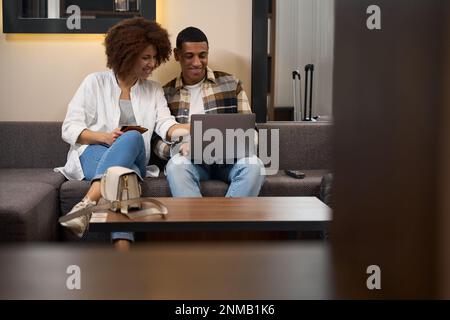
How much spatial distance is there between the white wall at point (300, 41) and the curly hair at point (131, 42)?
51.5 inches

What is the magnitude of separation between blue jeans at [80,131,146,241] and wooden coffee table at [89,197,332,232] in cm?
32

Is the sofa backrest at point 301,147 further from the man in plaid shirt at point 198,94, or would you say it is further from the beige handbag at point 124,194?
the beige handbag at point 124,194

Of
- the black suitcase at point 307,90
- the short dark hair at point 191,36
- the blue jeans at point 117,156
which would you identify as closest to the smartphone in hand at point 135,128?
the blue jeans at point 117,156

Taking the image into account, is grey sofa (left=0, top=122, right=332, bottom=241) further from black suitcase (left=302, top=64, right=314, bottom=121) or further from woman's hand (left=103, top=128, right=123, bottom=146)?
black suitcase (left=302, top=64, right=314, bottom=121)

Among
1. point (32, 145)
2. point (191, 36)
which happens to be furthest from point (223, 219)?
point (32, 145)

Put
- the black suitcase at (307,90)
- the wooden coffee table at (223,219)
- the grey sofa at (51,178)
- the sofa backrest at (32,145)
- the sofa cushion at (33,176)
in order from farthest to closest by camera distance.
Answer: the black suitcase at (307,90) < the sofa backrest at (32,145) < the sofa cushion at (33,176) < the grey sofa at (51,178) < the wooden coffee table at (223,219)

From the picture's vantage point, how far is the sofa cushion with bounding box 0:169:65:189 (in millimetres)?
1780

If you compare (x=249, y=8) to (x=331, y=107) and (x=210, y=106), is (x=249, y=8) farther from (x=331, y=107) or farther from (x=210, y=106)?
(x=331, y=107)

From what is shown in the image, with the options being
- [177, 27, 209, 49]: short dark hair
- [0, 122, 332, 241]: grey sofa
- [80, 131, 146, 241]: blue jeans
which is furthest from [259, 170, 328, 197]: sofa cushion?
[177, 27, 209, 49]: short dark hair

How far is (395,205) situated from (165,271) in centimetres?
10

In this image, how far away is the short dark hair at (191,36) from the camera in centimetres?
196
